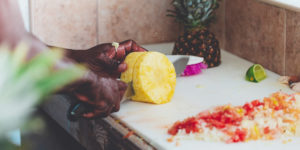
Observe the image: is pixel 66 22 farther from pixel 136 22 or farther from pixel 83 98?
pixel 83 98

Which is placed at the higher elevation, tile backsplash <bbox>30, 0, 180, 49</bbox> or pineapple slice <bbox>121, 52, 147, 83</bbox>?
tile backsplash <bbox>30, 0, 180, 49</bbox>

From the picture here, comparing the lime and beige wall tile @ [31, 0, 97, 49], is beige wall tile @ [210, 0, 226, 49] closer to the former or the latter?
the lime

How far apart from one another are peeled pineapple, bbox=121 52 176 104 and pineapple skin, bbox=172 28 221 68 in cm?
28

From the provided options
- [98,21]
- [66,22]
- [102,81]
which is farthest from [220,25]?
[102,81]

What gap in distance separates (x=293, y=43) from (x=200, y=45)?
295mm

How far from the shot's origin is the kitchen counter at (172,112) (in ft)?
3.11

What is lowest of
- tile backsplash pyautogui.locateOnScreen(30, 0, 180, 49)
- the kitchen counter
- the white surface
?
the kitchen counter

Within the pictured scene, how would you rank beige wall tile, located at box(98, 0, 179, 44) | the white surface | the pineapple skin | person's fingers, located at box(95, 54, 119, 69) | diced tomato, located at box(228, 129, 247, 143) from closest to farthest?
diced tomato, located at box(228, 129, 247, 143) < person's fingers, located at box(95, 54, 119, 69) < the white surface < the pineapple skin < beige wall tile, located at box(98, 0, 179, 44)

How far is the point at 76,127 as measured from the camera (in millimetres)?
1249

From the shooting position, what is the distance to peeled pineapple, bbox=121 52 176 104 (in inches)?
44.4

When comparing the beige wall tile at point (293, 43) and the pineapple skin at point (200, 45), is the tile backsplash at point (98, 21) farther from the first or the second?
the beige wall tile at point (293, 43)

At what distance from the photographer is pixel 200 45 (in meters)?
1.44

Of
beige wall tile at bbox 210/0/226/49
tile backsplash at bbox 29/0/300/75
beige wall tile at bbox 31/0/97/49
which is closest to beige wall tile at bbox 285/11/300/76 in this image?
tile backsplash at bbox 29/0/300/75

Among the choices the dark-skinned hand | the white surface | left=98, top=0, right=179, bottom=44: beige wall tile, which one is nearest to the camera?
the dark-skinned hand
